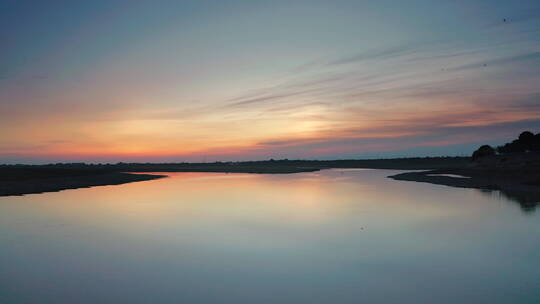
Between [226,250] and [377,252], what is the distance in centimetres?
649

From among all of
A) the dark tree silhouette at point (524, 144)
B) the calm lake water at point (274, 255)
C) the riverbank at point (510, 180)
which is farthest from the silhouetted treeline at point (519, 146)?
the calm lake water at point (274, 255)

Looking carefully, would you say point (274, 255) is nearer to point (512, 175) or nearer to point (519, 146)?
point (512, 175)

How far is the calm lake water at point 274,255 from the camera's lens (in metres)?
11.7

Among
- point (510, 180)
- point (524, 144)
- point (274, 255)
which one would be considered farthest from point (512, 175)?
point (274, 255)

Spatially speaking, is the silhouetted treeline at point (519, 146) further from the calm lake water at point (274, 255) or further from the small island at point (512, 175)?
the calm lake water at point (274, 255)

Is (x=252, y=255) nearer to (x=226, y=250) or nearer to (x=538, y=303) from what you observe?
(x=226, y=250)

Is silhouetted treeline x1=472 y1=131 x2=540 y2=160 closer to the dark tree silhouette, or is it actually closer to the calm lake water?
the dark tree silhouette

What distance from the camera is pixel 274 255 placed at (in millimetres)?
16297

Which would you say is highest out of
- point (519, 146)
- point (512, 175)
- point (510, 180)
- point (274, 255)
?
point (519, 146)

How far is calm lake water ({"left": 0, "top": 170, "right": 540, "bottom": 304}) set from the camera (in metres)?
11.7

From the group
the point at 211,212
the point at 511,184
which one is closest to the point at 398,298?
the point at 211,212

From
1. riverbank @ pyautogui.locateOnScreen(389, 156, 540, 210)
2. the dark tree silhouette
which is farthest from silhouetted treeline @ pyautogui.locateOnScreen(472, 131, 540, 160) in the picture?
riverbank @ pyautogui.locateOnScreen(389, 156, 540, 210)

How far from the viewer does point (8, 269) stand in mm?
14234

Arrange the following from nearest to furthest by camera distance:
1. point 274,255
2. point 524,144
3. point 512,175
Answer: point 274,255 < point 512,175 < point 524,144
